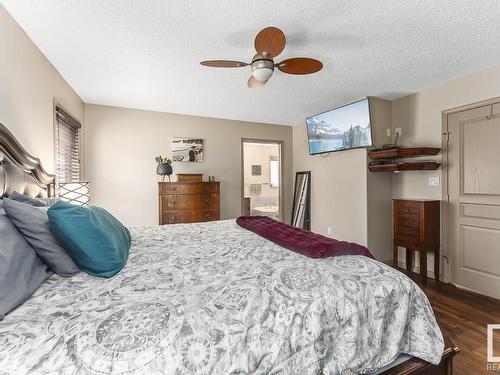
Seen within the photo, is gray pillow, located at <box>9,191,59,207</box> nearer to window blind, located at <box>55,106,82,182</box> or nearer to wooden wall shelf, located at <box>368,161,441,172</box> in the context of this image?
window blind, located at <box>55,106,82,182</box>

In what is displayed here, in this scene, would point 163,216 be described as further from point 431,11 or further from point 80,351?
point 431,11

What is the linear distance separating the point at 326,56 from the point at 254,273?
2.20 meters

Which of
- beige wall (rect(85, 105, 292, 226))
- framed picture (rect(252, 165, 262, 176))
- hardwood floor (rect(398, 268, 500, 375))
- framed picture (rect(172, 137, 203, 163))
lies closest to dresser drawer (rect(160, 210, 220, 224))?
beige wall (rect(85, 105, 292, 226))


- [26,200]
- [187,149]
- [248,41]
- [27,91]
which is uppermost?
[248,41]

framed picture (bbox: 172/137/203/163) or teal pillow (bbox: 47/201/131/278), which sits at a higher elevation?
framed picture (bbox: 172/137/203/163)

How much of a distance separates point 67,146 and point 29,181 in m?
1.58

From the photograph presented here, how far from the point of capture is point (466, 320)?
2.26 metres

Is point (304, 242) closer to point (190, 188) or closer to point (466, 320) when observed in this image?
point (466, 320)

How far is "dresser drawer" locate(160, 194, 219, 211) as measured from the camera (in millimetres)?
3812

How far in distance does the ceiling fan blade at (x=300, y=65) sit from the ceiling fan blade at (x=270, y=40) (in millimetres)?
151

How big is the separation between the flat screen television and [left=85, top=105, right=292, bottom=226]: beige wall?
4.65 feet

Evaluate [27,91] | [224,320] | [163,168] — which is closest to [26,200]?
[27,91]

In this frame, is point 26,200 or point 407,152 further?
point 407,152

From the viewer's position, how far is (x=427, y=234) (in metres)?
3.05
